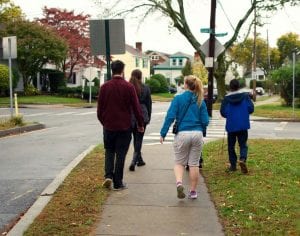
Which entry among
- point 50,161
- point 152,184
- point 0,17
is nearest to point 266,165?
point 152,184

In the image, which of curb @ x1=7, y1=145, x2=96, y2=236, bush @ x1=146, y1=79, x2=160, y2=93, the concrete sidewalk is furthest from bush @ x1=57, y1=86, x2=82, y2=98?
the concrete sidewalk

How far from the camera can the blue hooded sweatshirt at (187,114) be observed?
7.37 metres

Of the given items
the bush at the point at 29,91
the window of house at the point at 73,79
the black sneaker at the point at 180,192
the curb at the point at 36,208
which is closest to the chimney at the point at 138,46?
the window of house at the point at 73,79

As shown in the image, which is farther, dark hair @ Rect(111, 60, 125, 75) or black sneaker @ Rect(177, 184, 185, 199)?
dark hair @ Rect(111, 60, 125, 75)

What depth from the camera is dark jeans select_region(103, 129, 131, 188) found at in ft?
25.5

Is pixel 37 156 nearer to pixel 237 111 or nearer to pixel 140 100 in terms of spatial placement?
pixel 140 100

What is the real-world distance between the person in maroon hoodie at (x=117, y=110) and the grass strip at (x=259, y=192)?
56.2 inches

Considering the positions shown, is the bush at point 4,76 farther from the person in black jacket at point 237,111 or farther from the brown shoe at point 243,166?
the brown shoe at point 243,166

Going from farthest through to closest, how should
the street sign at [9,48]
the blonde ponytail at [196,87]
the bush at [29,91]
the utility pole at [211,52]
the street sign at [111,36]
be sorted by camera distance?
the bush at [29,91], the utility pole at [211,52], the street sign at [9,48], the street sign at [111,36], the blonde ponytail at [196,87]

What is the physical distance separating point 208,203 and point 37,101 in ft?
118

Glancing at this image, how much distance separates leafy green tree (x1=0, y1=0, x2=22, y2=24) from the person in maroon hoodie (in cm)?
4487

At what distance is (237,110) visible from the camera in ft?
29.7

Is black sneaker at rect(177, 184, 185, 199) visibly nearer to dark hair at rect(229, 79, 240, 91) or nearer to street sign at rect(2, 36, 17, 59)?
dark hair at rect(229, 79, 240, 91)

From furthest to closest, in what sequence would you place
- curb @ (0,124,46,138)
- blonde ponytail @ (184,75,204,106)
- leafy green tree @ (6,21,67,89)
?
leafy green tree @ (6,21,67,89), curb @ (0,124,46,138), blonde ponytail @ (184,75,204,106)
